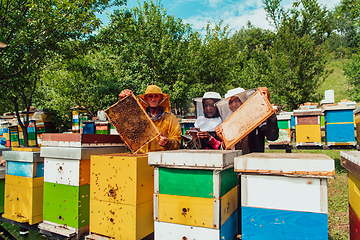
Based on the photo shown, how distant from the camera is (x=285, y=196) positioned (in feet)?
4.33

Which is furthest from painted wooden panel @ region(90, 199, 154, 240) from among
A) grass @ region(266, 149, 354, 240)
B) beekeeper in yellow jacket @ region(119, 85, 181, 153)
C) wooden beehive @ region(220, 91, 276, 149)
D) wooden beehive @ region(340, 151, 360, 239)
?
grass @ region(266, 149, 354, 240)

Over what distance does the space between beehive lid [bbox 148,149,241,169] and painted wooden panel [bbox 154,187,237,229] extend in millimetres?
226

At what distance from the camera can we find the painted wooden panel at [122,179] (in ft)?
5.67

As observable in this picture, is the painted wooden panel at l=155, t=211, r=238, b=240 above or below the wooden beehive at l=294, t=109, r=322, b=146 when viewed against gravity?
below

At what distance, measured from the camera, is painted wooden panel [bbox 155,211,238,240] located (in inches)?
57.2

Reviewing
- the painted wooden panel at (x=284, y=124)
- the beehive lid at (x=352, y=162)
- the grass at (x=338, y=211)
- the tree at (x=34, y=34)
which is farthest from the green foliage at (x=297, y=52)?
the beehive lid at (x=352, y=162)

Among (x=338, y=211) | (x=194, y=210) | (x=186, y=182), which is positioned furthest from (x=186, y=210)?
(x=338, y=211)

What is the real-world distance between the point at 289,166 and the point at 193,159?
597 millimetres

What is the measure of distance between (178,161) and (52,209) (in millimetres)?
1562

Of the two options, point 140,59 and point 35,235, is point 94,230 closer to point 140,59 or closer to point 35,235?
point 35,235

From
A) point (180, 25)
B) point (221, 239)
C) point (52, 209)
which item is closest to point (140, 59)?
point (180, 25)

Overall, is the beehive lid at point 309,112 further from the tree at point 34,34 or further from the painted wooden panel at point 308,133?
the tree at point 34,34

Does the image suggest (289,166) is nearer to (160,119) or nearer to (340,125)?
(160,119)

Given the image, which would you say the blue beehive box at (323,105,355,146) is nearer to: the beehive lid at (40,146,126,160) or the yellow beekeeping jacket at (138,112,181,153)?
the yellow beekeeping jacket at (138,112,181,153)
